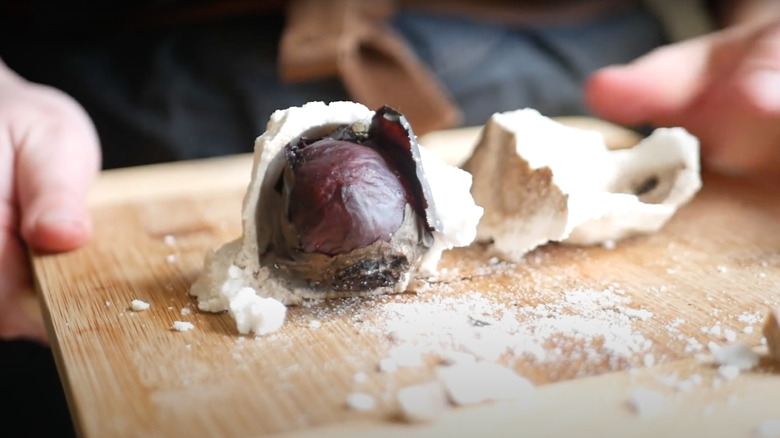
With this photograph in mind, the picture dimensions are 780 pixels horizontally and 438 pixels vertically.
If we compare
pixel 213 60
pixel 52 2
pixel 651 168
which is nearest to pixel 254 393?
pixel 651 168

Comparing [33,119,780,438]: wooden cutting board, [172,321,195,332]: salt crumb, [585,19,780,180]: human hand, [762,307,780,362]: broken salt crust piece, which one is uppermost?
[585,19,780,180]: human hand

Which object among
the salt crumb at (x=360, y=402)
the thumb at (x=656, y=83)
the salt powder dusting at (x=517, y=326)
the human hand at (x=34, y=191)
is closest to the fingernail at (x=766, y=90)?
the thumb at (x=656, y=83)

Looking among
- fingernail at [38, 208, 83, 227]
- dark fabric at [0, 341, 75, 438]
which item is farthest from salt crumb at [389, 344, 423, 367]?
dark fabric at [0, 341, 75, 438]

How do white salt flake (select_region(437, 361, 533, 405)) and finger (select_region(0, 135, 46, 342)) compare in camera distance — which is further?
finger (select_region(0, 135, 46, 342))

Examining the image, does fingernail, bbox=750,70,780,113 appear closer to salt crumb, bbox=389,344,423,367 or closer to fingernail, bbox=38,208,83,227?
salt crumb, bbox=389,344,423,367

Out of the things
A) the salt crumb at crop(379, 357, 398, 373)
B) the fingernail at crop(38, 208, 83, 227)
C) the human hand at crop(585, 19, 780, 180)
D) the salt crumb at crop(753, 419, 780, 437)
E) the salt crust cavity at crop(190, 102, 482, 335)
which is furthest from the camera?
the human hand at crop(585, 19, 780, 180)

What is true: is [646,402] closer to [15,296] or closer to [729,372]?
[729,372]

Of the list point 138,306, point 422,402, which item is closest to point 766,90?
point 422,402

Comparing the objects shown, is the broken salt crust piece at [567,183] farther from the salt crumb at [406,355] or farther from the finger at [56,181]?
the finger at [56,181]
